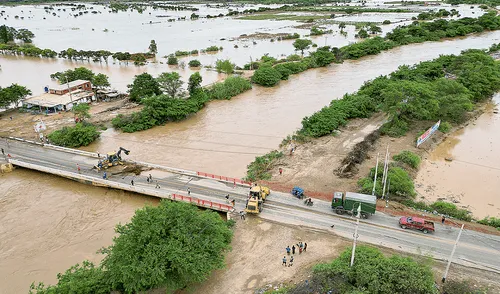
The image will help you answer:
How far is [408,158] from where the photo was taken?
34.9m

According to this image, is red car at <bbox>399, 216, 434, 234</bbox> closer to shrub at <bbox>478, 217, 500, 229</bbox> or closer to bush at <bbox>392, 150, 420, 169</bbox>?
shrub at <bbox>478, 217, 500, 229</bbox>

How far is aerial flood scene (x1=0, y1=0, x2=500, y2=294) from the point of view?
20453 mm

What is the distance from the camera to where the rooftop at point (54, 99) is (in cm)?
5011

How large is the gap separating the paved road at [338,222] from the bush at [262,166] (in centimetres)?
307

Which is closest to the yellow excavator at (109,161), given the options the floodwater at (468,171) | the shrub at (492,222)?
the floodwater at (468,171)

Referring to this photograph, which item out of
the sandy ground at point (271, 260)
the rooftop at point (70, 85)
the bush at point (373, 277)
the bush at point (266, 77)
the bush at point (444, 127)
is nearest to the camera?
the bush at point (373, 277)

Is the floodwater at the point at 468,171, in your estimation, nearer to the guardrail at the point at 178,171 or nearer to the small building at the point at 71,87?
the guardrail at the point at 178,171

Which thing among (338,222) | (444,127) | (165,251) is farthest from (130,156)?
(444,127)

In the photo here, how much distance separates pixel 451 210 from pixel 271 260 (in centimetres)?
1486

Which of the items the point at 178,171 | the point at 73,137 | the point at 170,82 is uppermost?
the point at 170,82

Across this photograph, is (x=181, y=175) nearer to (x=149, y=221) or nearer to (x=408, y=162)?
(x=149, y=221)

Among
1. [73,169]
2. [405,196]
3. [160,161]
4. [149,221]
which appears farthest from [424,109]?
[73,169]

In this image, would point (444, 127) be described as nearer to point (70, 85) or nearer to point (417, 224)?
point (417, 224)

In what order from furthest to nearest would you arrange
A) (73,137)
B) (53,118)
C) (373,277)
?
(53,118)
(73,137)
(373,277)
